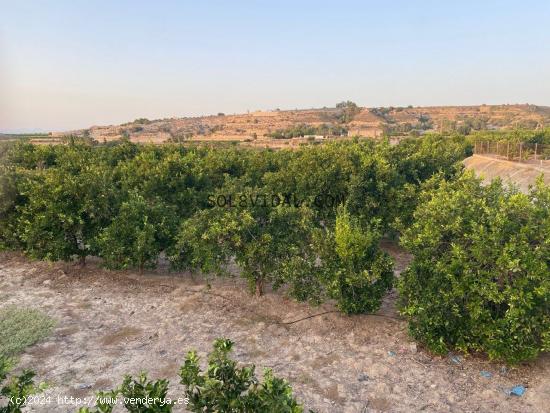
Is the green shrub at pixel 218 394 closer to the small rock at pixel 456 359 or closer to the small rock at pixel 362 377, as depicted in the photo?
the small rock at pixel 362 377

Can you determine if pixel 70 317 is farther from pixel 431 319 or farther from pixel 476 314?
pixel 476 314

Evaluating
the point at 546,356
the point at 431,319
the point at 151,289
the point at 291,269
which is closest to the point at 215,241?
the point at 291,269

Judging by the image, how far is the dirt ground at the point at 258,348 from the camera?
6.15m

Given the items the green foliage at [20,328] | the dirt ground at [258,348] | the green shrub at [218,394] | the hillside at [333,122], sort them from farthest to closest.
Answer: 1. the hillside at [333,122]
2. the green foliage at [20,328]
3. the dirt ground at [258,348]
4. the green shrub at [218,394]

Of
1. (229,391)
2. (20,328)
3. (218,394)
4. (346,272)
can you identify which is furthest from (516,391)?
(20,328)

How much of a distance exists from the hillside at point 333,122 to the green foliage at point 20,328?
7638 cm

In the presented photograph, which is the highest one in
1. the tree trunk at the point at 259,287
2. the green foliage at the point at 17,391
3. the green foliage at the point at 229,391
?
the green foliage at the point at 17,391

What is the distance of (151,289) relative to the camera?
34.4ft

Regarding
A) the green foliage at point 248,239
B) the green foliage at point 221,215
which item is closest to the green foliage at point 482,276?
the green foliage at point 221,215

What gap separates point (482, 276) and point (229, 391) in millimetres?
5005

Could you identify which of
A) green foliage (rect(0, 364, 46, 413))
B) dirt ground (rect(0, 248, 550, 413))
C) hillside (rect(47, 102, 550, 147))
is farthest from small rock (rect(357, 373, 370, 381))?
hillside (rect(47, 102, 550, 147))

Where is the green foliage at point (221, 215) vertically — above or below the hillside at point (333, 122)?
below

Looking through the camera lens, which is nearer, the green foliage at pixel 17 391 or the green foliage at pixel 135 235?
the green foliage at pixel 17 391

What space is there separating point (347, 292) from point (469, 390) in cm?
280
